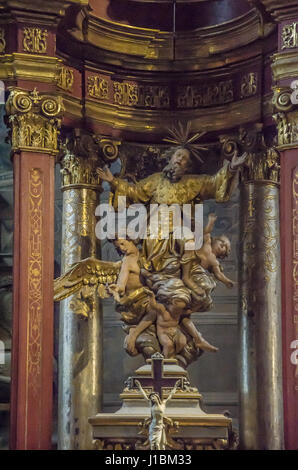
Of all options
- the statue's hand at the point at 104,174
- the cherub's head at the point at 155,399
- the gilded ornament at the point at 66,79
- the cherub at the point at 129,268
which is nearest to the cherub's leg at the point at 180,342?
the cherub at the point at 129,268

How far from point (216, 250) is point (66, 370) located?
215cm

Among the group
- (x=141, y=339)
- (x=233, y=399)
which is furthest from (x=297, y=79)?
(x=233, y=399)

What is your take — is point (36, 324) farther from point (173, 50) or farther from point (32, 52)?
point (173, 50)

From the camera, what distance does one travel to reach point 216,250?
15.2 metres

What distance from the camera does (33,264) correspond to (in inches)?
547

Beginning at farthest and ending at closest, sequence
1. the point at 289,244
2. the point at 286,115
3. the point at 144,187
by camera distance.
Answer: the point at 144,187
the point at 286,115
the point at 289,244

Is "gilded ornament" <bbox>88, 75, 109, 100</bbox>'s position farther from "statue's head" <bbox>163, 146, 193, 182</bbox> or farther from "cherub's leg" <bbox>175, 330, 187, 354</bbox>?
"cherub's leg" <bbox>175, 330, 187, 354</bbox>

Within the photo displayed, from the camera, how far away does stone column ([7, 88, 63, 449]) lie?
13680 millimetres

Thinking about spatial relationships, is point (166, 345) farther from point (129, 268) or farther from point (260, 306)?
point (260, 306)

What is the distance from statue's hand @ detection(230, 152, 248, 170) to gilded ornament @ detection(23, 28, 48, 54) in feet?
7.97

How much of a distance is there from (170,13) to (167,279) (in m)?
3.22

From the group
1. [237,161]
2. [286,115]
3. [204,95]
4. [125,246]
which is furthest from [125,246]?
[286,115]

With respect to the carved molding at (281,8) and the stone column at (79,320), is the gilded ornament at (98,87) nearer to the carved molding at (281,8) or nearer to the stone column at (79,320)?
the stone column at (79,320)

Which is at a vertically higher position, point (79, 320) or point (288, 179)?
point (288, 179)
